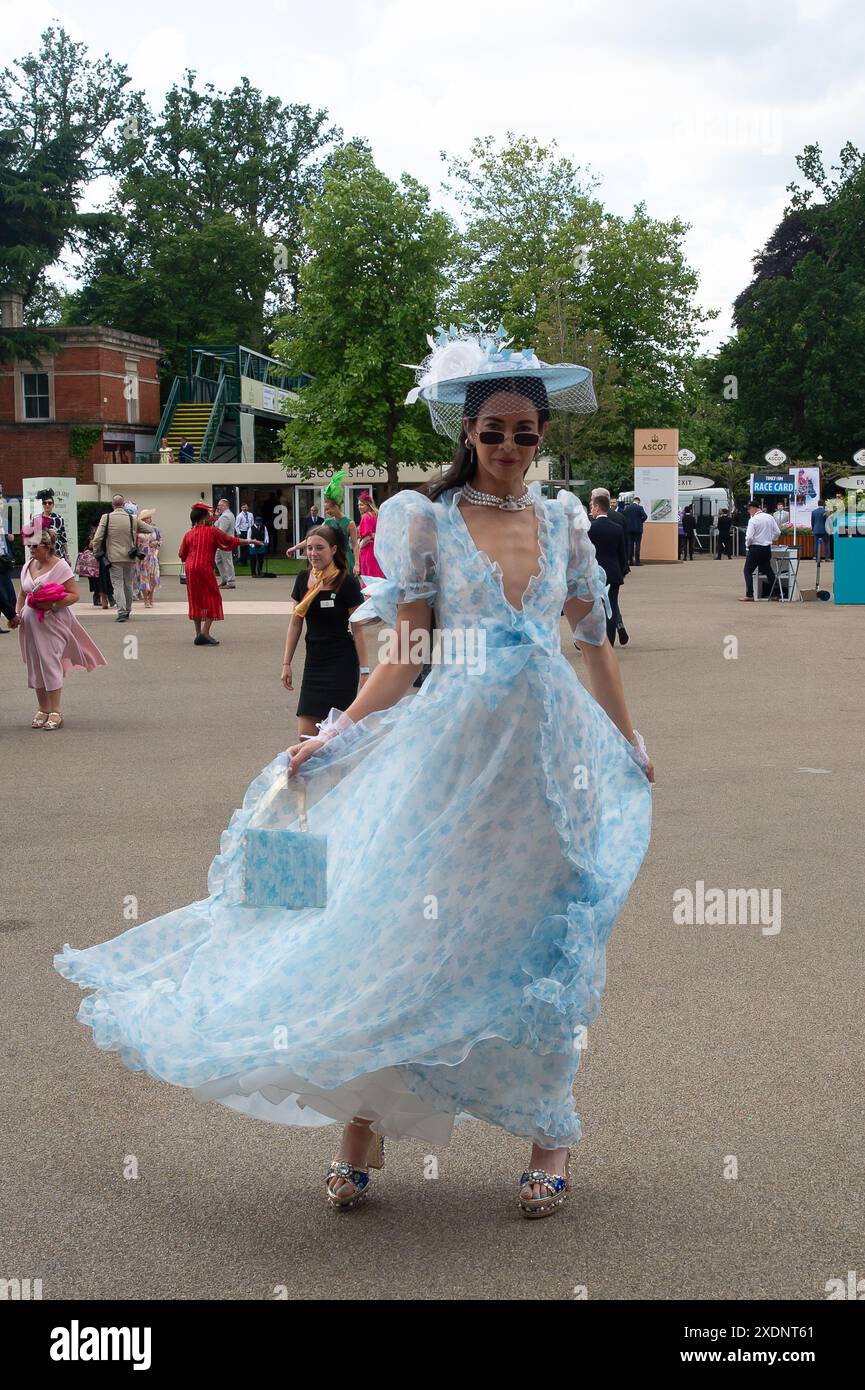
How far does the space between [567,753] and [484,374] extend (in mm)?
988

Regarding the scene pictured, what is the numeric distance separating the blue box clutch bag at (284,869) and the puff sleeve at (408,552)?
2.08 feet

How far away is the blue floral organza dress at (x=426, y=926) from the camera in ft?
11.7

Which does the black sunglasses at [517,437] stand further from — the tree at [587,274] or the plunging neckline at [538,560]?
the tree at [587,274]

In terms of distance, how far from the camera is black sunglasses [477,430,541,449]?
396cm

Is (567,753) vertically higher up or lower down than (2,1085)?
higher up

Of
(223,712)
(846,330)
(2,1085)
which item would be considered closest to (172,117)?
(846,330)

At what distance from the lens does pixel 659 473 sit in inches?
1673

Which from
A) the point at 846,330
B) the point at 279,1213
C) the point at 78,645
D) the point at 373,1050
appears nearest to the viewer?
Result: the point at 373,1050

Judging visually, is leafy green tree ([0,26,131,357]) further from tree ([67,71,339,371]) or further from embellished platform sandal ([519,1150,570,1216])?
embellished platform sandal ([519,1150,570,1216])

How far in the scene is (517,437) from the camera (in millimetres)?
3980

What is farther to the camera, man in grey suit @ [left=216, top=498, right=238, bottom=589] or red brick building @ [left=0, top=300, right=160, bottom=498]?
red brick building @ [left=0, top=300, right=160, bottom=498]

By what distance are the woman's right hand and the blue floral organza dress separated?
0.10ft

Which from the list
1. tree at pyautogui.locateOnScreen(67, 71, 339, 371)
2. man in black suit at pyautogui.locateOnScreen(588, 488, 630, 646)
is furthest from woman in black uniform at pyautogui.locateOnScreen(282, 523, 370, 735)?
tree at pyautogui.locateOnScreen(67, 71, 339, 371)
